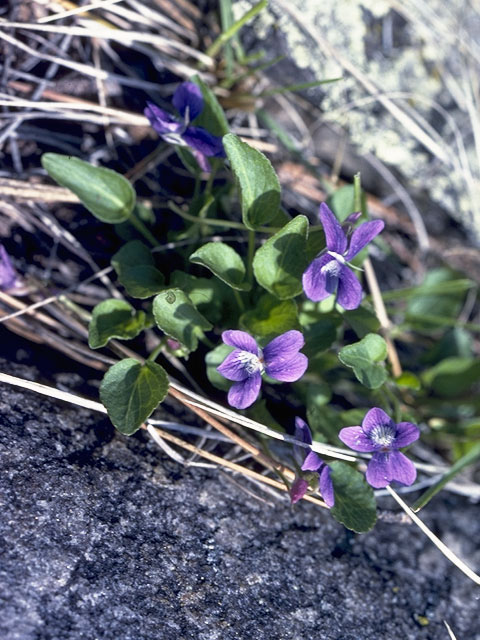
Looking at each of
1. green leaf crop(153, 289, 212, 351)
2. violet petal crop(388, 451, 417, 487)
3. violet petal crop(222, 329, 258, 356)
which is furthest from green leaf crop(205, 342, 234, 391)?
violet petal crop(388, 451, 417, 487)

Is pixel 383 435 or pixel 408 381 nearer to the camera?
pixel 383 435

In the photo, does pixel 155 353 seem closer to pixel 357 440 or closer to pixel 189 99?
pixel 357 440

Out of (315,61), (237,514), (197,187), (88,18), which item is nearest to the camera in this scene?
(237,514)

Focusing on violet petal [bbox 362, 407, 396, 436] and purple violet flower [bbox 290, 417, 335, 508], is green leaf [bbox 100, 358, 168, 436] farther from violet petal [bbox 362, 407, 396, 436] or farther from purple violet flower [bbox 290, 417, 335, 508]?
violet petal [bbox 362, 407, 396, 436]

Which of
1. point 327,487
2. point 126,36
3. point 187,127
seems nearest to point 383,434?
point 327,487

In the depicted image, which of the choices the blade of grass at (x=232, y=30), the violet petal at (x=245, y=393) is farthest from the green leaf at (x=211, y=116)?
the violet petal at (x=245, y=393)

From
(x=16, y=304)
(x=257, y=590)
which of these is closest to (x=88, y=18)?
(x=16, y=304)

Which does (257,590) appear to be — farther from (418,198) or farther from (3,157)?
(418,198)
